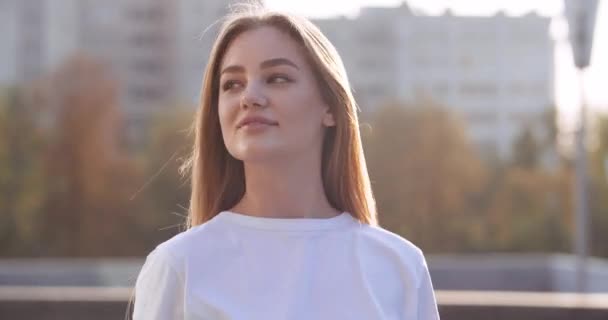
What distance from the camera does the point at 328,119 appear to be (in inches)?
86.4

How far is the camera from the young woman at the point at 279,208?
1926 millimetres

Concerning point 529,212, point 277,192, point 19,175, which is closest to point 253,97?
point 277,192

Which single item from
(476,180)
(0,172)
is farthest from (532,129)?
(0,172)

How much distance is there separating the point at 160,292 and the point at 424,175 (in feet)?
123

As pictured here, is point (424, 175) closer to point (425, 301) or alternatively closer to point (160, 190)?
point (160, 190)

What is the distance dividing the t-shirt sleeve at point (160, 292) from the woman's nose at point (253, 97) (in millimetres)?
326

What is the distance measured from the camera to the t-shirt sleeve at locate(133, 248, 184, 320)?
1892mm

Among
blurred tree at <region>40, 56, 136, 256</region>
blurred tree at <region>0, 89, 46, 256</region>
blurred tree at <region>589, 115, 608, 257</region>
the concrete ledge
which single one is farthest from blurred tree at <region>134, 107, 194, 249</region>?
the concrete ledge

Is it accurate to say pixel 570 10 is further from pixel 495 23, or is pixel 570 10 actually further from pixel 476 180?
pixel 495 23

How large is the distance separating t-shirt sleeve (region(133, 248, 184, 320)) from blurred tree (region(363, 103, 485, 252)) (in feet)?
115

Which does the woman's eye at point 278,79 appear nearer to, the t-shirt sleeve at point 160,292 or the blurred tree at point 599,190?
the t-shirt sleeve at point 160,292

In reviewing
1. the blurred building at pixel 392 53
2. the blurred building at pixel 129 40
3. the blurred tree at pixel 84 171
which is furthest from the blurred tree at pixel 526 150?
the blurred building at pixel 129 40

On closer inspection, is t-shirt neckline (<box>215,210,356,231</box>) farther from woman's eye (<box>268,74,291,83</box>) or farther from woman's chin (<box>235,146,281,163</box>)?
woman's eye (<box>268,74,291,83</box>)

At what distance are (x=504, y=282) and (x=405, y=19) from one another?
73.4m
